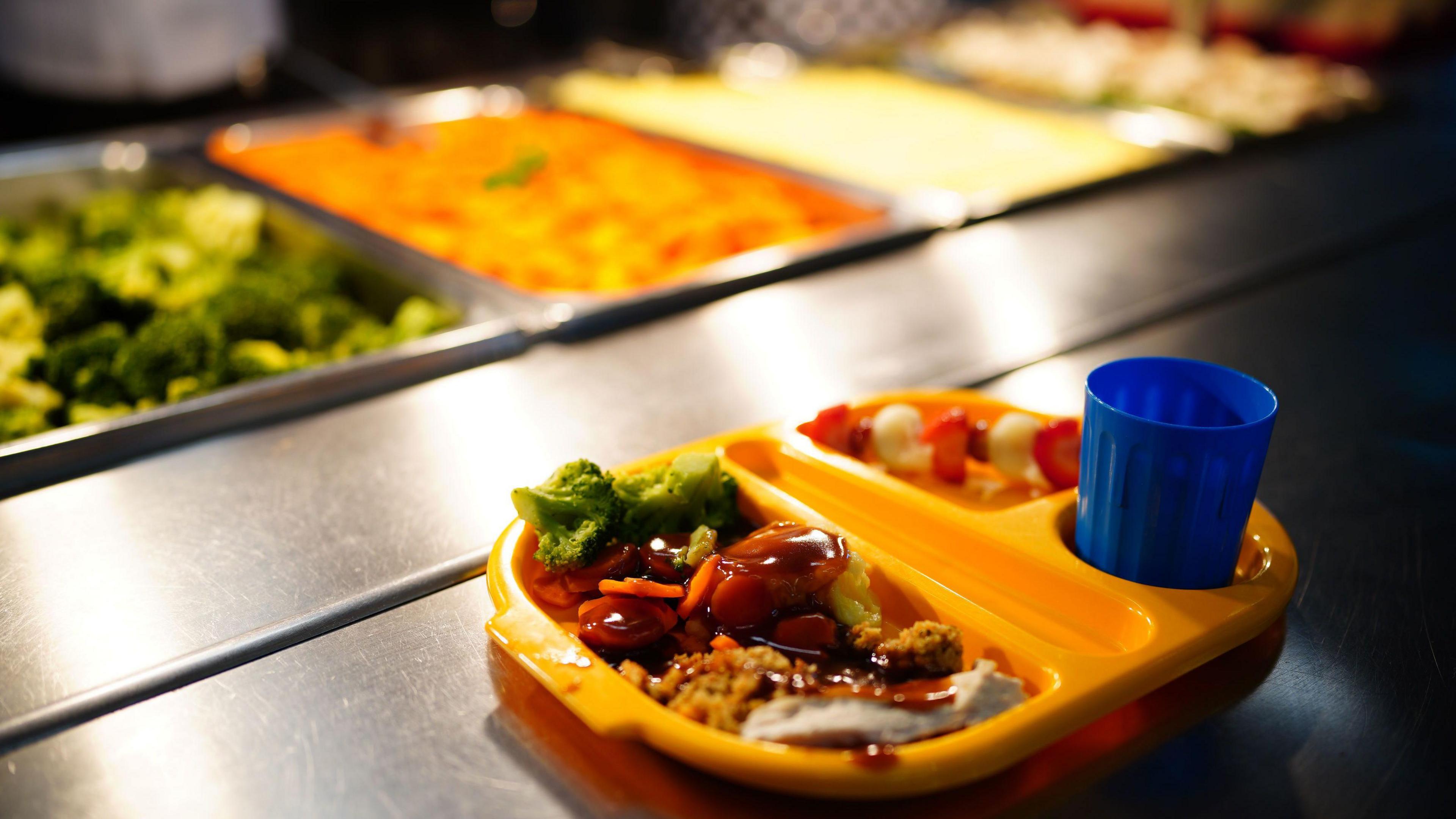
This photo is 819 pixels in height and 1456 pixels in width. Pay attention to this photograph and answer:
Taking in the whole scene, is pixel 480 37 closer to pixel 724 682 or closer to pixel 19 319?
pixel 19 319

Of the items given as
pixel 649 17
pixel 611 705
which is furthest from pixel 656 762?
pixel 649 17

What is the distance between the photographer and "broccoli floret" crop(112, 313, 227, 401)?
1.57m

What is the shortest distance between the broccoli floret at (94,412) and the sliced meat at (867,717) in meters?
1.09

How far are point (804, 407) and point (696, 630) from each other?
2.05 ft

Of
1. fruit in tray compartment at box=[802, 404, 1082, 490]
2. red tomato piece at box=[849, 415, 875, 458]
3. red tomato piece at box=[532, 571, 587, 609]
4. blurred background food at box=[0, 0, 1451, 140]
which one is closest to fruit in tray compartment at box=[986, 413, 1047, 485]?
fruit in tray compartment at box=[802, 404, 1082, 490]

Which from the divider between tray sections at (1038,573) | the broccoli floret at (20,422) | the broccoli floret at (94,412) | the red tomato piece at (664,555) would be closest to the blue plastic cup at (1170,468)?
the divider between tray sections at (1038,573)

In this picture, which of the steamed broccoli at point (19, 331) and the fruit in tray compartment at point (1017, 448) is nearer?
the fruit in tray compartment at point (1017, 448)

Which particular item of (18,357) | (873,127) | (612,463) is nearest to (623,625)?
(612,463)

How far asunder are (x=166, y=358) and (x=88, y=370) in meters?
0.12

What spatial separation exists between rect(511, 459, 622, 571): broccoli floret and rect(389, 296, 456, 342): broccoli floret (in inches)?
31.6

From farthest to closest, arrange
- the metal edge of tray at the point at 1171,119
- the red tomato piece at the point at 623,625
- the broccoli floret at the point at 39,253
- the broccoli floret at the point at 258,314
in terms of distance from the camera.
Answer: the metal edge of tray at the point at 1171,119
the broccoli floret at the point at 39,253
the broccoli floret at the point at 258,314
the red tomato piece at the point at 623,625

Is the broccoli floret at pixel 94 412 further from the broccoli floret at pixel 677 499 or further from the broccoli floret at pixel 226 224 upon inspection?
the broccoli floret at pixel 677 499

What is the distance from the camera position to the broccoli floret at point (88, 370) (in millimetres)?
1586

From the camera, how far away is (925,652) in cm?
86
